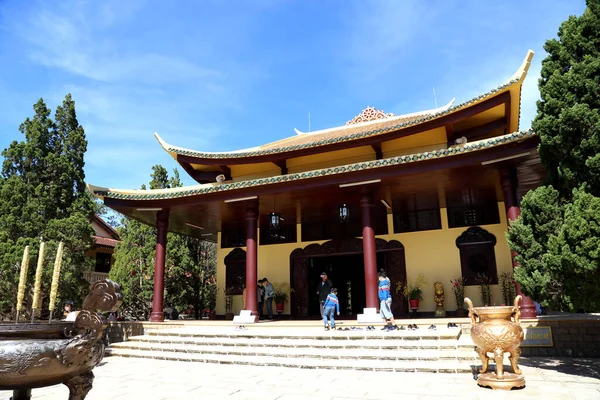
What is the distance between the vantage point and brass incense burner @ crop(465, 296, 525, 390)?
4.54 metres

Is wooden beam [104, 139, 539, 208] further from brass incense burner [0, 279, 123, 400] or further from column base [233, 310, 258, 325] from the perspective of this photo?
brass incense burner [0, 279, 123, 400]

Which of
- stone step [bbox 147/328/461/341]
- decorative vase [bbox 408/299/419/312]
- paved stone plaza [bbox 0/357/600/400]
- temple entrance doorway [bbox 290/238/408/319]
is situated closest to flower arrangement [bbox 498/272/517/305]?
decorative vase [bbox 408/299/419/312]

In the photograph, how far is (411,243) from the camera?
1184 cm

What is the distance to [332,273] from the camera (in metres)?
13.3

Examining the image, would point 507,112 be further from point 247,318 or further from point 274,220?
point 247,318

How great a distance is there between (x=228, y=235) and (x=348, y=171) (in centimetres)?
675

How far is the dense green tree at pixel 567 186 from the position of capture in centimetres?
459

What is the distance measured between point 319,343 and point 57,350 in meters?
5.30

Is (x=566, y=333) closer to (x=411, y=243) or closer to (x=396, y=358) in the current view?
(x=396, y=358)

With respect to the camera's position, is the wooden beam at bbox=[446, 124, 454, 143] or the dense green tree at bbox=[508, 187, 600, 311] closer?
the dense green tree at bbox=[508, 187, 600, 311]

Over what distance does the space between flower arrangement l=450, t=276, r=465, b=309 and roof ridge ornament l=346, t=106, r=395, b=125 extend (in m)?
6.84

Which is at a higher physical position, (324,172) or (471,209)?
(324,172)

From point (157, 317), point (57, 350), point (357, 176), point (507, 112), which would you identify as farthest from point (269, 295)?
point (57, 350)

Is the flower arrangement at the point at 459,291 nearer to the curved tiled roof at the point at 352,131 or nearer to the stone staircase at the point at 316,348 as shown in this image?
the stone staircase at the point at 316,348
